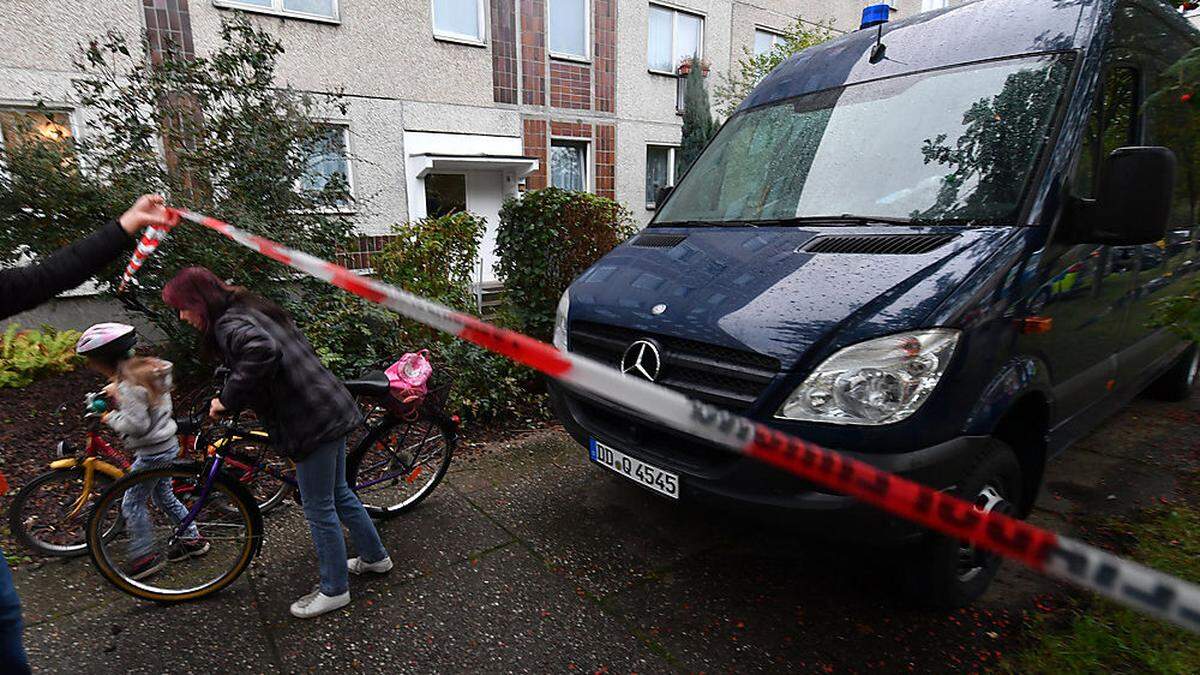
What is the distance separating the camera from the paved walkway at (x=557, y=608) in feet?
7.99

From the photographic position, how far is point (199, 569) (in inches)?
117

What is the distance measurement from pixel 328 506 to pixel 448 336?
2.44 m

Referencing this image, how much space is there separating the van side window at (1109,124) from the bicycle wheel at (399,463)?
134 inches

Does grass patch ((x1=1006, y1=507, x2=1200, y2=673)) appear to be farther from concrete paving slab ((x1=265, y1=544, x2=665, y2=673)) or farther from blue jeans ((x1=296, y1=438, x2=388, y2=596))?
blue jeans ((x1=296, y1=438, x2=388, y2=596))

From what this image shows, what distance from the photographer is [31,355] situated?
204 inches

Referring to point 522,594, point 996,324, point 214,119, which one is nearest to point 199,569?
point 522,594

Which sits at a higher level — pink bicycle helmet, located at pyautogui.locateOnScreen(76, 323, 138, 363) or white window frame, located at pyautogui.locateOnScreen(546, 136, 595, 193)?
white window frame, located at pyautogui.locateOnScreen(546, 136, 595, 193)

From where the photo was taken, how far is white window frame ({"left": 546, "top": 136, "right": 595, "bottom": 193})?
1243 centimetres

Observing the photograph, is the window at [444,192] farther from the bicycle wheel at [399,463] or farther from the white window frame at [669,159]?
the bicycle wheel at [399,463]

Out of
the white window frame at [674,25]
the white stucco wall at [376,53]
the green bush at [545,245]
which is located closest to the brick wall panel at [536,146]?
the white stucco wall at [376,53]

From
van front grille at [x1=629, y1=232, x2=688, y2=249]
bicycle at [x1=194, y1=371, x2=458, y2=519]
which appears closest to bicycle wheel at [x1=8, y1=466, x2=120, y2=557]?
bicycle at [x1=194, y1=371, x2=458, y2=519]

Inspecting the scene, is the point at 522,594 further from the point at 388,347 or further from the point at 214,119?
the point at 214,119

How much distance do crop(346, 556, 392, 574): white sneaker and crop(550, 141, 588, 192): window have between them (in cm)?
1050

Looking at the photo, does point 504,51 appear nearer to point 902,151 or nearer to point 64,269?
point 902,151
